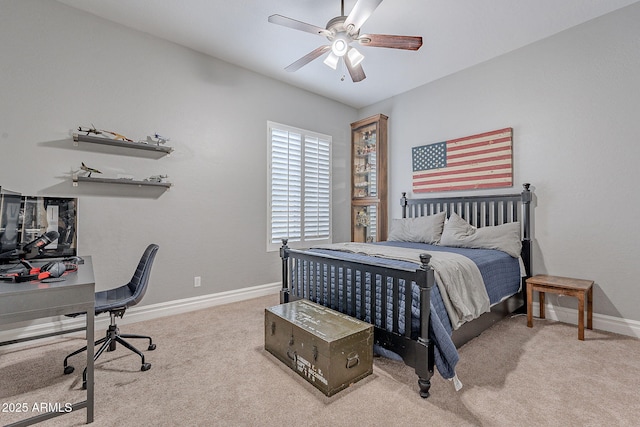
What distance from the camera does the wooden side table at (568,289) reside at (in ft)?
8.43

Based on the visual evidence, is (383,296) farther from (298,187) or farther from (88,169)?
(88,169)

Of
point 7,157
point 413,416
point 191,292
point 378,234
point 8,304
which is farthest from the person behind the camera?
point 378,234

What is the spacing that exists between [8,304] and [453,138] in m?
4.48

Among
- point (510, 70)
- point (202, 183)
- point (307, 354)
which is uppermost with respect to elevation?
point (510, 70)

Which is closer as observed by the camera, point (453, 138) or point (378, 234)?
point (453, 138)

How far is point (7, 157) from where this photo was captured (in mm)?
2467

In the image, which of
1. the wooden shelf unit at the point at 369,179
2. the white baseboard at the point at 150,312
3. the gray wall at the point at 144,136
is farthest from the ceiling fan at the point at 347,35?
the white baseboard at the point at 150,312

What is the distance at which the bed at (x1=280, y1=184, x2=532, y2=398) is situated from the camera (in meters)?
1.81

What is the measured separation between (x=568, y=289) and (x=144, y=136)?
4432mm

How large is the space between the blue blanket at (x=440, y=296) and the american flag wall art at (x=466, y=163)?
1079mm

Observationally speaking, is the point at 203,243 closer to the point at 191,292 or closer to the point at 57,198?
the point at 191,292

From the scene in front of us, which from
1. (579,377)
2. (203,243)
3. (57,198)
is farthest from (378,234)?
(57,198)

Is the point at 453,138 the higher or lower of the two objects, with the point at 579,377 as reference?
higher

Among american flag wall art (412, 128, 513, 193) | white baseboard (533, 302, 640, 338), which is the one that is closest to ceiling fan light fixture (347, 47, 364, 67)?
american flag wall art (412, 128, 513, 193)
